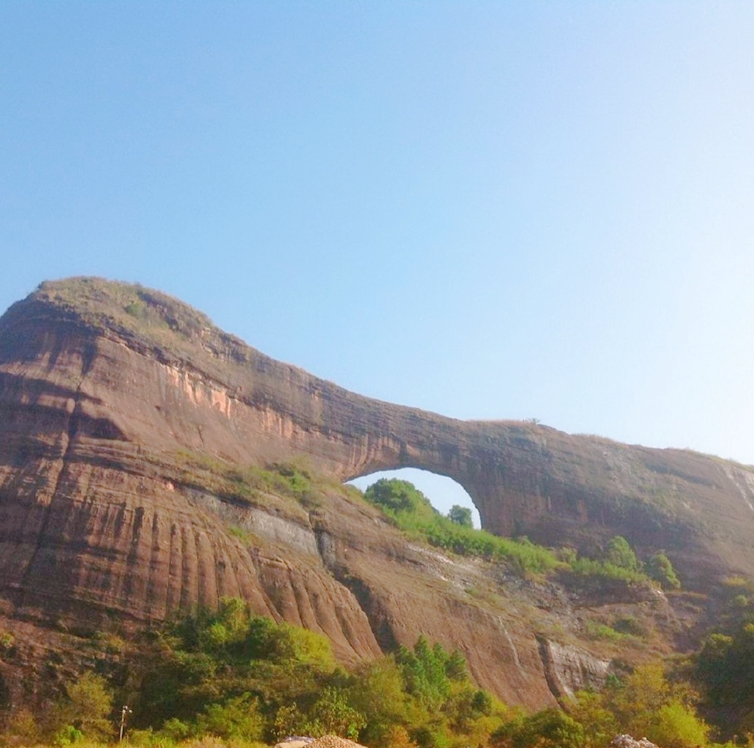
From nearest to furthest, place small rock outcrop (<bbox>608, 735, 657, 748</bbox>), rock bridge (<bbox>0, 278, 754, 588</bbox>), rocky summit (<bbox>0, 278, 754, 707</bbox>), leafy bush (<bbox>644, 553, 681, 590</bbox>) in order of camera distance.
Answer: small rock outcrop (<bbox>608, 735, 657, 748</bbox>) → rocky summit (<bbox>0, 278, 754, 707</bbox>) → rock bridge (<bbox>0, 278, 754, 588</bbox>) → leafy bush (<bbox>644, 553, 681, 590</bbox>)

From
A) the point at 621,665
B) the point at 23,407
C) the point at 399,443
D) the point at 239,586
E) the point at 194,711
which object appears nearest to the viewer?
the point at 194,711

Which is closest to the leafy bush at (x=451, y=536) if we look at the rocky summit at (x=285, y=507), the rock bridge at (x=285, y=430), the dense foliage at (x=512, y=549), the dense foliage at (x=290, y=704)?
the dense foliage at (x=512, y=549)

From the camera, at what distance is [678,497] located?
50.0 m

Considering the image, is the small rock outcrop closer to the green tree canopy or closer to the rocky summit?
the rocky summit

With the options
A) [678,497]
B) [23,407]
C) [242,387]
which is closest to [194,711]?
[23,407]

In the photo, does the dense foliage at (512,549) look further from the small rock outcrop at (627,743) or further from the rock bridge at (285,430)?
the small rock outcrop at (627,743)

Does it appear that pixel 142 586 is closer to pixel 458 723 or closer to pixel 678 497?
pixel 458 723

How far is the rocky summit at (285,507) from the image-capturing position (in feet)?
85.2

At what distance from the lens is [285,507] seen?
3266cm

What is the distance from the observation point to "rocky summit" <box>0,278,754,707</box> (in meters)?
26.0

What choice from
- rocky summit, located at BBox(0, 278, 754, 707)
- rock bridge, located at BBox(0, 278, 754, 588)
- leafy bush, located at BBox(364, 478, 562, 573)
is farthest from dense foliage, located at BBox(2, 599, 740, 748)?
leafy bush, located at BBox(364, 478, 562, 573)

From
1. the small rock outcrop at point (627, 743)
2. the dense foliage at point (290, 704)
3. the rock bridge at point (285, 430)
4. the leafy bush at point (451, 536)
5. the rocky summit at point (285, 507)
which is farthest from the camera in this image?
the leafy bush at point (451, 536)

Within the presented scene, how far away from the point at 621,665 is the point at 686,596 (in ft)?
31.2

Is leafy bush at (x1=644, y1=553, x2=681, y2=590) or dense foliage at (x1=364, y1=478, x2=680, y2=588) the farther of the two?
leafy bush at (x1=644, y1=553, x2=681, y2=590)
